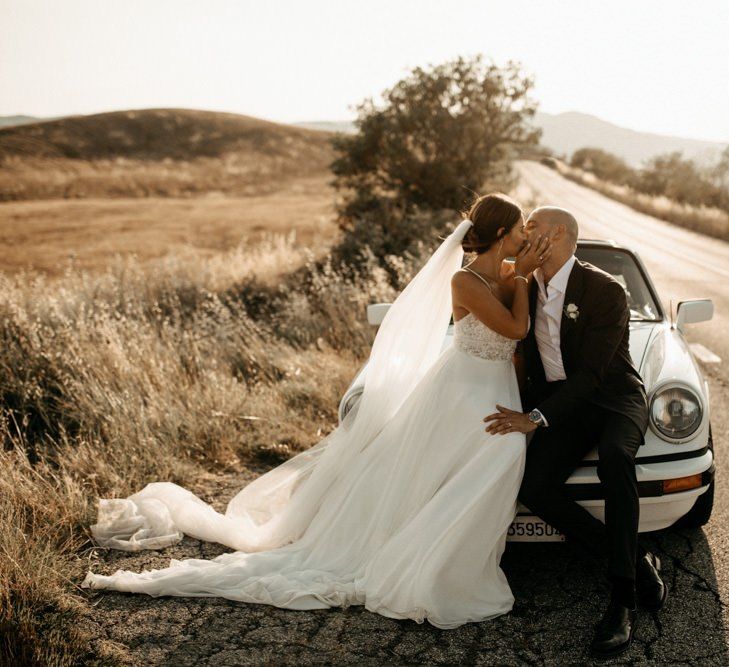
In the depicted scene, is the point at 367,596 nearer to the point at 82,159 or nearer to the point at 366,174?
the point at 366,174

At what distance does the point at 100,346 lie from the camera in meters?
6.54

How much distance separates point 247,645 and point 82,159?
157 feet

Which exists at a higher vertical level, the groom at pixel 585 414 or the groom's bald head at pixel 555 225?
the groom's bald head at pixel 555 225

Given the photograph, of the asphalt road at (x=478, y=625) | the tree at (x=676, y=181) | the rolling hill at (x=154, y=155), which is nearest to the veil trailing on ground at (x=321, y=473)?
the asphalt road at (x=478, y=625)

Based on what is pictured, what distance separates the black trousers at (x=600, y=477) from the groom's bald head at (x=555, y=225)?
0.86 metres

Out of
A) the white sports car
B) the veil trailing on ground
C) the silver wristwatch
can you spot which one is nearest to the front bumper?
the white sports car

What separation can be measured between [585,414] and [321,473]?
144cm

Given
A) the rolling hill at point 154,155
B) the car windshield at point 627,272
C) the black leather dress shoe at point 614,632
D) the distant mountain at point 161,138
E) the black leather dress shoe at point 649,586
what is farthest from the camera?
the distant mountain at point 161,138

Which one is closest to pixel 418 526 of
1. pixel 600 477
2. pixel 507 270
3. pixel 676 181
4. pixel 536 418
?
pixel 536 418

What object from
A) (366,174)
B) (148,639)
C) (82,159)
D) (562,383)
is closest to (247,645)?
(148,639)

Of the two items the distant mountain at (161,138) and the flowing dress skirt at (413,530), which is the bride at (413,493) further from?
the distant mountain at (161,138)

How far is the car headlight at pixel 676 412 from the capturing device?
138 inches

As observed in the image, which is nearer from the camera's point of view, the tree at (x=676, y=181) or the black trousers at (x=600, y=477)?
the black trousers at (x=600, y=477)

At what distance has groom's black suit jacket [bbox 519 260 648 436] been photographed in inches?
134
